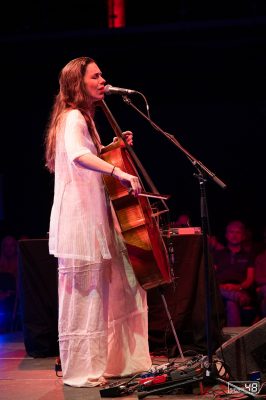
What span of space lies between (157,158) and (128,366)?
5.86 m

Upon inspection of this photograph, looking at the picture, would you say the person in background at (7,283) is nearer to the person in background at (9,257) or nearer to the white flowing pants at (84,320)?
the person in background at (9,257)

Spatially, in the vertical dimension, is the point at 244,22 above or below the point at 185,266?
above

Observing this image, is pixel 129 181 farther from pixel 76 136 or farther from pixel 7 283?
pixel 7 283

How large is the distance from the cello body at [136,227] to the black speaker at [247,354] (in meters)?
0.57

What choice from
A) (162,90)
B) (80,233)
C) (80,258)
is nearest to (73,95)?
(80,233)

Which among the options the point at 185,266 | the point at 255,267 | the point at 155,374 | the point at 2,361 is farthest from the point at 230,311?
the point at 155,374

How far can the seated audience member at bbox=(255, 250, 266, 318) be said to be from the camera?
23.5 feet

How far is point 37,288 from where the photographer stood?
17.5ft

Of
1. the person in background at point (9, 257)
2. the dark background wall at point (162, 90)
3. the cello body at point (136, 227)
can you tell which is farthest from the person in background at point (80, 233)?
the dark background wall at point (162, 90)

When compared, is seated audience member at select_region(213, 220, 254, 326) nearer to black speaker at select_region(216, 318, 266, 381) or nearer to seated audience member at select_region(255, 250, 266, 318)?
seated audience member at select_region(255, 250, 266, 318)

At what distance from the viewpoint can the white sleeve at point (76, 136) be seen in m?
3.92

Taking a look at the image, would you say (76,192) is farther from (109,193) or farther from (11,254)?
(11,254)

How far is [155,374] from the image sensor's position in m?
3.97

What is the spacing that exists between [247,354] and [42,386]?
126 centimetres
